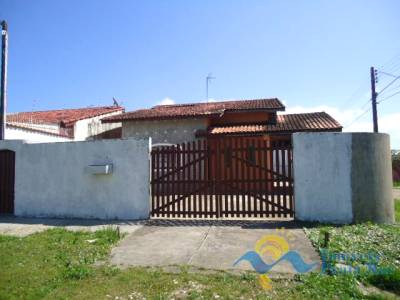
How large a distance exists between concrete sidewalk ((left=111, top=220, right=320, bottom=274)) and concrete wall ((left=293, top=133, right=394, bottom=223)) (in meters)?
0.92

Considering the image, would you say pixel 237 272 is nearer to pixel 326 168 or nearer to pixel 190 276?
pixel 190 276

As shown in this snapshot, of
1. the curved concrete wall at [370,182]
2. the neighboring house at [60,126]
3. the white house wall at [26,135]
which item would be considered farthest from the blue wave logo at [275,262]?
the white house wall at [26,135]

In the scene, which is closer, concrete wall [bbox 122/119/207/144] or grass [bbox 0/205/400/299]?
grass [bbox 0/205/400/299]

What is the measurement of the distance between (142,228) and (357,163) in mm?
5485

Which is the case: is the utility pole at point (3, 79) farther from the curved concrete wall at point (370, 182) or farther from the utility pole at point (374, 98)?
the utility pole at point (374, 98)

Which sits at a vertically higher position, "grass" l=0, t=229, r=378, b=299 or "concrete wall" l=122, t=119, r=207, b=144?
"concrete wall" l=122, t=119, r=207, b=144

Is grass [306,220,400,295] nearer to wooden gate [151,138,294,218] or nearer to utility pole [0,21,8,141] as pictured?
wooden gate [151,138,294,218]

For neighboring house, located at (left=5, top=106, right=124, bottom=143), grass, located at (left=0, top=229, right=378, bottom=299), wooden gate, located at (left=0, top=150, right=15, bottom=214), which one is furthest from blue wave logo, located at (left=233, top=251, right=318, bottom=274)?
neighboring house, located at (left=5, top=106, right=124, bottom=143)

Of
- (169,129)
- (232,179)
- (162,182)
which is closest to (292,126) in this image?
(169,129)

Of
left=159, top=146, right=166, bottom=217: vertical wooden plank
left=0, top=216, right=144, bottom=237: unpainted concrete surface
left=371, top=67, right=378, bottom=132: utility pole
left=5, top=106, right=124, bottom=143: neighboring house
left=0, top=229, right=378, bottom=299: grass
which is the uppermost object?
left=371, top=67, right=378, bottom=132: utility pole

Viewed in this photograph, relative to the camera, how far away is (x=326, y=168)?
25.4ft

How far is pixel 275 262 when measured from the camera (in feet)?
16.6

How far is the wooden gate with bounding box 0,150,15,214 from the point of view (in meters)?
9.80

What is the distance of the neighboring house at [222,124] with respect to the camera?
14273 millimetres
